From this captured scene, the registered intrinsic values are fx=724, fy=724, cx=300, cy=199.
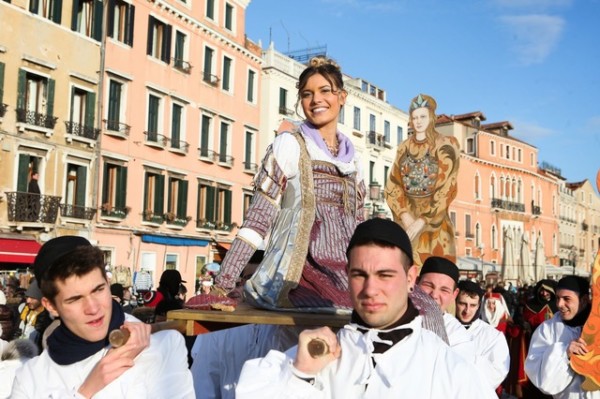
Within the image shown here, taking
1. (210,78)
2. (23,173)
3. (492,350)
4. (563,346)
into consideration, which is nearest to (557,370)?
(563,346)

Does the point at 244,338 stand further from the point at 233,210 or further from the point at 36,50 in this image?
the point at 233,210

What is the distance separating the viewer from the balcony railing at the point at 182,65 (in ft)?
91.8

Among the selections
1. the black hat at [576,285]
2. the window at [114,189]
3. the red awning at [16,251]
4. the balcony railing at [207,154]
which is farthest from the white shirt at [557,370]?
the balcony railing at [207,154]

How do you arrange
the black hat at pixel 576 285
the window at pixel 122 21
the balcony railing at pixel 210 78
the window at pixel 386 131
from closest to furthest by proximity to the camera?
the black hat at pixel 576 285
the window at pixel 122 21
the balcony railing at pixel 210 78
the window at pixel 386 131

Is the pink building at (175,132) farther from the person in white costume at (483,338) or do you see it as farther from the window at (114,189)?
the person in white costume at (483,338)

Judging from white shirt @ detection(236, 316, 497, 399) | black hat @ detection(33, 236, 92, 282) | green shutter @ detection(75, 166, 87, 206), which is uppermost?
green shutter @ detection(75, 166, 87, 206)

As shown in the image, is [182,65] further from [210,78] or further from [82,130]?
[82,130]

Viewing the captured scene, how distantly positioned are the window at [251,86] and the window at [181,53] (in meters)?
4.34

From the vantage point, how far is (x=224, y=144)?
30797mm

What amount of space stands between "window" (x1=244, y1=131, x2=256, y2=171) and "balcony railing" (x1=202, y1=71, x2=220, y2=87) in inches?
120

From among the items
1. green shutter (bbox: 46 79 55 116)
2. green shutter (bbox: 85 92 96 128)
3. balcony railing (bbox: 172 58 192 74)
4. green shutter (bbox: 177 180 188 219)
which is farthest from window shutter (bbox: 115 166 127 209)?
balcony railing (bbox: 172 58 192 74)

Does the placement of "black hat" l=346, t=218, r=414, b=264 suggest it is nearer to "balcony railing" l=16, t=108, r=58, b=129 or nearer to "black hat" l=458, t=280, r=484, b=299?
"black hat" l=458, t=280, r=484, b=299

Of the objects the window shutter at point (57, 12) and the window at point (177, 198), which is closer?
the window shutter at point (57, 12)

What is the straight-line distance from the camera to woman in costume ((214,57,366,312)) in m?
3.71
